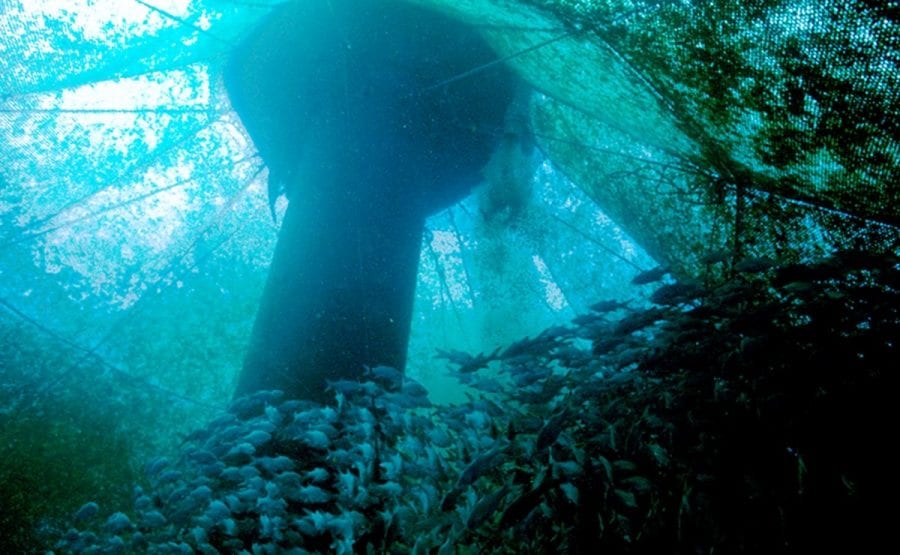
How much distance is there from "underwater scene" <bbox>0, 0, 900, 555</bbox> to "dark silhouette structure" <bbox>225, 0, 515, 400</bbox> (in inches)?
1.2

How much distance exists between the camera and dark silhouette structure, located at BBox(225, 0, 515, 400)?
4.59 meters

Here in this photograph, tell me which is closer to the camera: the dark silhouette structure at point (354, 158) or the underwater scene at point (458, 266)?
the underwater scene at point (458, 266)

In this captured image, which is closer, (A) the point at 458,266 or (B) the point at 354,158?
(B) the point at 354,158

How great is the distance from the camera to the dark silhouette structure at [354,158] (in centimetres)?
459

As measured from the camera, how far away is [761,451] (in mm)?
2742

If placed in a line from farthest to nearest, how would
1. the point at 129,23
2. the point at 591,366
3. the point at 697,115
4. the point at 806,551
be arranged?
1. the point at 129,23
2. the point at 591,366
3. the point at 697,115
4. the point at 806,551

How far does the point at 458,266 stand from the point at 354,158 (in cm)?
473

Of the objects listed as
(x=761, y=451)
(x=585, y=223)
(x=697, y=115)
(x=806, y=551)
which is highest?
(x=585, y=223)

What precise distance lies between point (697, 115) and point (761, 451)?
2038 millimetres

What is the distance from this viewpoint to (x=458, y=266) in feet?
31.4

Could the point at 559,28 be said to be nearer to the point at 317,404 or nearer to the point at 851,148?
the point at 851,148

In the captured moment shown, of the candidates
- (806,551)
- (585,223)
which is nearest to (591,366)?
(806,551)

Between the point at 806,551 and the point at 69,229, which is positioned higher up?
the point at 69,229

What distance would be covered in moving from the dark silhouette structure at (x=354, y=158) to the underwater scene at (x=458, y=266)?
0.10ft
